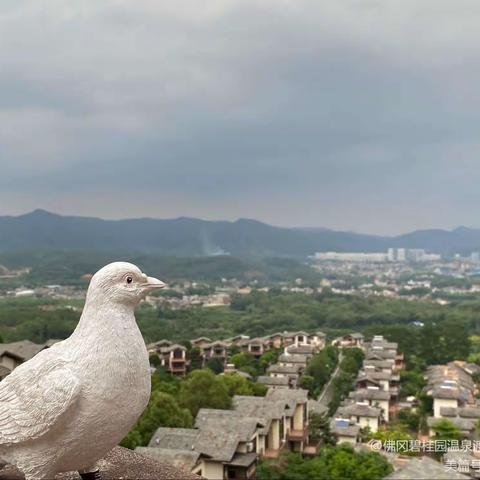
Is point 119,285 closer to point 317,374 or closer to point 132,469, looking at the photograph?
point 132,469

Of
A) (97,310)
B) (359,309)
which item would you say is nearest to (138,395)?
(97,310)

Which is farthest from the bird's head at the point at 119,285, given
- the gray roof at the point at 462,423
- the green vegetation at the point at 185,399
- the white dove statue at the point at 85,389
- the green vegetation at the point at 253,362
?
the green vegetation at the point at 253,362

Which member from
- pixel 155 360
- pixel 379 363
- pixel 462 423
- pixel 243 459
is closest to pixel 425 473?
pixel 243 459

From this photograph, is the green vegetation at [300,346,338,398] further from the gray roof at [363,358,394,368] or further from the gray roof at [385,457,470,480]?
the gray roof at [385,457,470,480]

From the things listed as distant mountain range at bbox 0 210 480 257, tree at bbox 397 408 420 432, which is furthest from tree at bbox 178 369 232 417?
distant mountain range at bbox 0 210 480 257

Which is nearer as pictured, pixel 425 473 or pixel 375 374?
pixel 425 473

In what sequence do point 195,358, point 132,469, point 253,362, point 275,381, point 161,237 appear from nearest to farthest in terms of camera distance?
point 132,469 < point 275,381 < point 253,362 < point 195,358 < point 161,237
